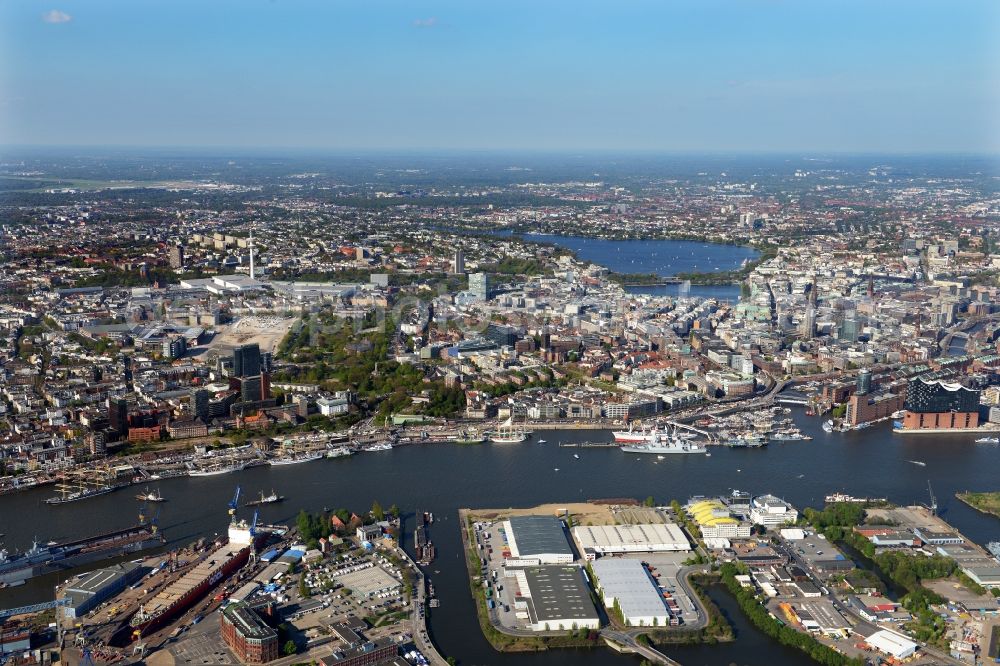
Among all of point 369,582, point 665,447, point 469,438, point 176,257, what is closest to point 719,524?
point 665,447

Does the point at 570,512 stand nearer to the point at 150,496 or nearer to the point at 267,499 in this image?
the point at 267,499

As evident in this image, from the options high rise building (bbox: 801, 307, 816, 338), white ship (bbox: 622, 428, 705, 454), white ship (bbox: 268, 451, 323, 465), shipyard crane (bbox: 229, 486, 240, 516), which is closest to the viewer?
shipyard crane (bbox: 229, 486, 240, 516)

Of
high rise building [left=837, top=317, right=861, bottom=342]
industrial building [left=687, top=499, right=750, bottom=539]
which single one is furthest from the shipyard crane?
high rise building [left=837, top=317, right=861, bottom=342]

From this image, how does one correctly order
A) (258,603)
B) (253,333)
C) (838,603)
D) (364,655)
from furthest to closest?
(253,333), (838,603), (258,603), (364,655)

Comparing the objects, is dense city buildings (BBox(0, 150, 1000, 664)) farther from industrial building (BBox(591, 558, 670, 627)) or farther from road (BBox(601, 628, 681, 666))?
road (BBox(601, 628, 681, 666))

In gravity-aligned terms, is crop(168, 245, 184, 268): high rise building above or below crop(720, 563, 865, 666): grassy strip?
above

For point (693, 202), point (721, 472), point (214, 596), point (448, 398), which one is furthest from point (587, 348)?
point (693, 202)

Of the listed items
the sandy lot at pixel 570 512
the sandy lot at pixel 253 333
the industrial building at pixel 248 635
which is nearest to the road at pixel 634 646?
the sandy lot at pixel 570 512
